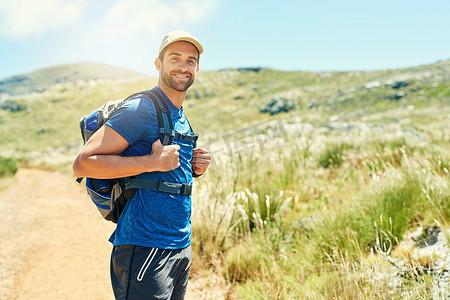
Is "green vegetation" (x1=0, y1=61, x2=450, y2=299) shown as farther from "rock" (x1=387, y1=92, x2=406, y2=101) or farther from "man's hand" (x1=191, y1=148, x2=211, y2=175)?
"rock" (x1=387, y1=92, x2=406, y2=101)

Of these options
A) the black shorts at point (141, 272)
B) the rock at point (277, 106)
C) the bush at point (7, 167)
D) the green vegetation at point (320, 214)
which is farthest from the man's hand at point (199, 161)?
the rock at point (277, 106)

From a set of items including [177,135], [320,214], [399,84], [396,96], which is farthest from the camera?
[399,84]

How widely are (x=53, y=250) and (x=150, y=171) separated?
4.13 m

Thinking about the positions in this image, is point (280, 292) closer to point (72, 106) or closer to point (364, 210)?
point (364, 210)

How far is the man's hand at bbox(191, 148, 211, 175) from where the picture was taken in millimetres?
1974

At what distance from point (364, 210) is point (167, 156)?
2.73m

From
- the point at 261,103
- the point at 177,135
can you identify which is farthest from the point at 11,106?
the point at 177,135

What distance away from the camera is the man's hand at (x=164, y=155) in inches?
59.5

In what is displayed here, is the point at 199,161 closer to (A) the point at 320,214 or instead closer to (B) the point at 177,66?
(B) the point at 177,66

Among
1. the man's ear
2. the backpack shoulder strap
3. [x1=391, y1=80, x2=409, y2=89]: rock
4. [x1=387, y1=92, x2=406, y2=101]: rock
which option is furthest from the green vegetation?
[x1=391, y1=80, x2=409, y2=89]: rock

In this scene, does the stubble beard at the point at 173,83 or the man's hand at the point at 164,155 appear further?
the stubble beard at the point at 173,83

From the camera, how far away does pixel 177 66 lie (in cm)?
173

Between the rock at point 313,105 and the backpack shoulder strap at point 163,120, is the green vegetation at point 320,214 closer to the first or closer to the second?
the backpack shoulder strap at point 163,120

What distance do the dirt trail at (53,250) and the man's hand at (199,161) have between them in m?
1.82
